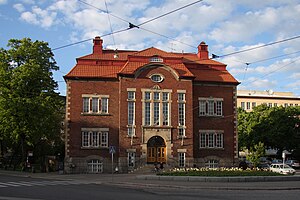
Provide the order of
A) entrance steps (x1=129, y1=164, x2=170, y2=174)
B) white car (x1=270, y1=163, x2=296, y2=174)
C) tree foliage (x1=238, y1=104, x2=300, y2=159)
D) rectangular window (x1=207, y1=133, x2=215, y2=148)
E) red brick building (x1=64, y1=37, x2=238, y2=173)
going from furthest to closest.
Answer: tree foliage (x1=238, y1=104, x2=300, y2=159), rectangular window (x1=207, y1=133, x2=215, y2=148), white car (x1=270, y1=163, x2=296, y2=174), red brick building (x1=64, y1=37, x2=238, y2=173), entrance steps (x1=129, y1=164, x2=170, y2=174)

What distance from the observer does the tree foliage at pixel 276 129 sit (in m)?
65.2

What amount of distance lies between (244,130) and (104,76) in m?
37.4

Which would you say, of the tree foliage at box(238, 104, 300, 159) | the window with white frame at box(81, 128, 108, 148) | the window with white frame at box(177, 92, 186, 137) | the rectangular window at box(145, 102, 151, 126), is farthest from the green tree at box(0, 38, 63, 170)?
the tree foliage at box(238, 104, 300, 159)

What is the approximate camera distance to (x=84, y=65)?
1790 inches

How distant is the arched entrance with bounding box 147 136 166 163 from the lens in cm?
4378

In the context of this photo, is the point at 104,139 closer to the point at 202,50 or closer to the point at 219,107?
the point at 219,107

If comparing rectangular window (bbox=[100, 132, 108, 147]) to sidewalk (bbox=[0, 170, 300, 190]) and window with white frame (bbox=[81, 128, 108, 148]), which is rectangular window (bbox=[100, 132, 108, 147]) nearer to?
window with white frame (bbox=[81, 128, 108, 148])

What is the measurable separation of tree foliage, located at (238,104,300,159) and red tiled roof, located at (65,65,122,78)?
102 feet

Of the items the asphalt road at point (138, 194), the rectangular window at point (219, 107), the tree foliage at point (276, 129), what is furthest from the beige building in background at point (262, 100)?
the asphalt road at point (138, 194)

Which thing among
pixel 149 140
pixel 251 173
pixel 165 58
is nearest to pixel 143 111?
pixel 149 140

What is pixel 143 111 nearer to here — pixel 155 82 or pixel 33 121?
pixel 155 82

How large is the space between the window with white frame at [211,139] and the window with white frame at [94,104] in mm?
11074

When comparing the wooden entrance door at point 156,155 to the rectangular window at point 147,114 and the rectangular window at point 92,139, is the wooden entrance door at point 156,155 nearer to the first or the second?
the rectangular window at point 147,114

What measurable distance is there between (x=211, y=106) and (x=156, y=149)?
8.25 m
